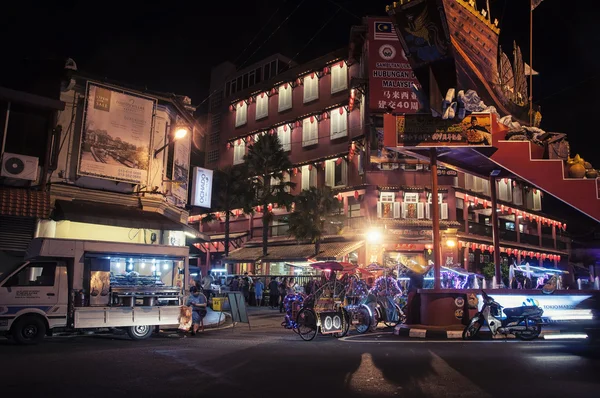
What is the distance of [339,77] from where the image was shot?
41.5m

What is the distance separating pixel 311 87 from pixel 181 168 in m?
23.1

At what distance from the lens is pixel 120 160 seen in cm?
2019

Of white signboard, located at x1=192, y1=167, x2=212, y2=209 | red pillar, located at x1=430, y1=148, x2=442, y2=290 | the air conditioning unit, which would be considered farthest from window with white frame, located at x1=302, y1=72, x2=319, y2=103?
red pillar, located at x1=430, y1=148, x2=442, y2=290

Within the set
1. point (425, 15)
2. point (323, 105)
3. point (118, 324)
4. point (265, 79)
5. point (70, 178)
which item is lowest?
point (118, 324)

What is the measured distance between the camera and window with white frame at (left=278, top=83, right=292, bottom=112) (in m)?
45.9

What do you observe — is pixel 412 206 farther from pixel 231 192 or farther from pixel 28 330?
pixel 28 330

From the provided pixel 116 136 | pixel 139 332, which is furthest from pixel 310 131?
pixel 139 332

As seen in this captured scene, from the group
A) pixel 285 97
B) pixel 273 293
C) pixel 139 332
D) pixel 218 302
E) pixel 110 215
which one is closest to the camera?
pixel 139 332

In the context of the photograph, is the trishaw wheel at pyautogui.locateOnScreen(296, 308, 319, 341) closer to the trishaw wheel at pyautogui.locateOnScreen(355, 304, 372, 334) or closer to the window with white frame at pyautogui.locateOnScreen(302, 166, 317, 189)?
the trishaw wheel at pyautogui.locateOnScreen(355, 304, 372, 334)

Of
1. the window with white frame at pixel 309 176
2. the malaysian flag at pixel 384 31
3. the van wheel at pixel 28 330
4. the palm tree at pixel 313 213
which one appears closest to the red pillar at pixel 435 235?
the van wheel at pixel 28 330

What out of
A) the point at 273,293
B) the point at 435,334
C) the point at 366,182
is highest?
the point at 366,182

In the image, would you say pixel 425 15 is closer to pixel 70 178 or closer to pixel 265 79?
pixel 70 178

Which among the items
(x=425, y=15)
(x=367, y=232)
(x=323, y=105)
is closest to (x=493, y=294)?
(x=425, y=15)

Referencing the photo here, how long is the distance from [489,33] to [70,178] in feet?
53.9
